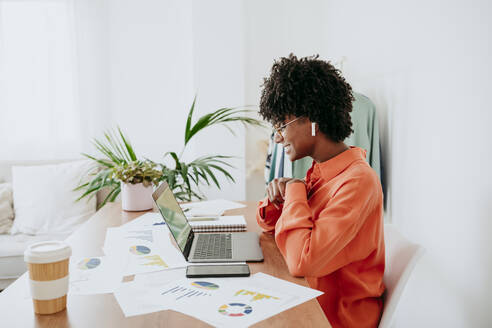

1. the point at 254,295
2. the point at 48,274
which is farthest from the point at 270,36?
the point at 48,274

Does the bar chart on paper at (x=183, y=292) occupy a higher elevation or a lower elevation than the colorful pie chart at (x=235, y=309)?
higher

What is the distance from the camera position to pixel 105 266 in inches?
43.1

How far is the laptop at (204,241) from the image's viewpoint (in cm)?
116

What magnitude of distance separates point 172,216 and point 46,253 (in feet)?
1.69

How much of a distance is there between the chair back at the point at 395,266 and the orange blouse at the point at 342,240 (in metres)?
0.04

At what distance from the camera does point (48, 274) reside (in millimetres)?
812

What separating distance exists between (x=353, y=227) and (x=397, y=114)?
98 cm

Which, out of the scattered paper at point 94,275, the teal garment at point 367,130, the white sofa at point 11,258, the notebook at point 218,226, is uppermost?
the teal garment at point 367,130

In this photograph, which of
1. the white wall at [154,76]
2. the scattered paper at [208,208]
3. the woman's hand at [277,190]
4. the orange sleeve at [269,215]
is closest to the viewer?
the woman's hand at [277,190]

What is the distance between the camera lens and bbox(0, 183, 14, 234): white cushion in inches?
103

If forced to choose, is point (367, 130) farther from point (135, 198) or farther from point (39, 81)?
point (39, 81)

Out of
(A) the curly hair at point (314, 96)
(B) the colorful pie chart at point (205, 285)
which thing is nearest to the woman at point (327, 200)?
Result: (A) the curly hair at point (314, 96)

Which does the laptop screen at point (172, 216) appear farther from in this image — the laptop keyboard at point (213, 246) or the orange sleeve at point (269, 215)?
the orange sleeve at point (269, 215)

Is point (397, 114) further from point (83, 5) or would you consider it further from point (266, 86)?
point (83, 5)
